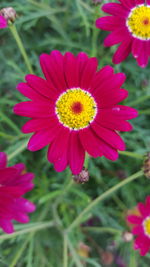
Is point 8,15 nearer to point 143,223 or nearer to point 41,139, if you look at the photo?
point 41,139

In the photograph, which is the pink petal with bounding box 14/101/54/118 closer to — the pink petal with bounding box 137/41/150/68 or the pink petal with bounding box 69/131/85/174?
the pink petal with bounding box 69/131/85/174

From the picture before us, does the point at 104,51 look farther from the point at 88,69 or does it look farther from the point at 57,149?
the point at 57,149

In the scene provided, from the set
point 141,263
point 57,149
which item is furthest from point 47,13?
point 141,263

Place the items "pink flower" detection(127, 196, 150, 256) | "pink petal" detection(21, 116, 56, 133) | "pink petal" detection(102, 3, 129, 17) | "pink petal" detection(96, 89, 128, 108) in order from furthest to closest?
"pink flower" detection(127, 196, 150, 256), "pink petal" detection(102, 3, 129, 17), "pink petal" detection(96, 89, 128, 108), "pink petal" detection(21, 116, 56, 133)

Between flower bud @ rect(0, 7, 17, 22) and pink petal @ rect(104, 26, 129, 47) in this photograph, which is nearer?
flower bud @ rect(0, 7, 17, 22)

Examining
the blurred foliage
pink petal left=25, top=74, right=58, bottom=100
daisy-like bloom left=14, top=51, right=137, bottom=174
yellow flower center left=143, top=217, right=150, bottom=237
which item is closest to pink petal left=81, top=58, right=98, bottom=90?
daisy-like bloom left=14, top=51, right=137, bottom=174

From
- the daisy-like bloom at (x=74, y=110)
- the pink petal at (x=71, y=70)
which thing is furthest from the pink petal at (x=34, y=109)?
the pink petal at (x=71, y=70)
